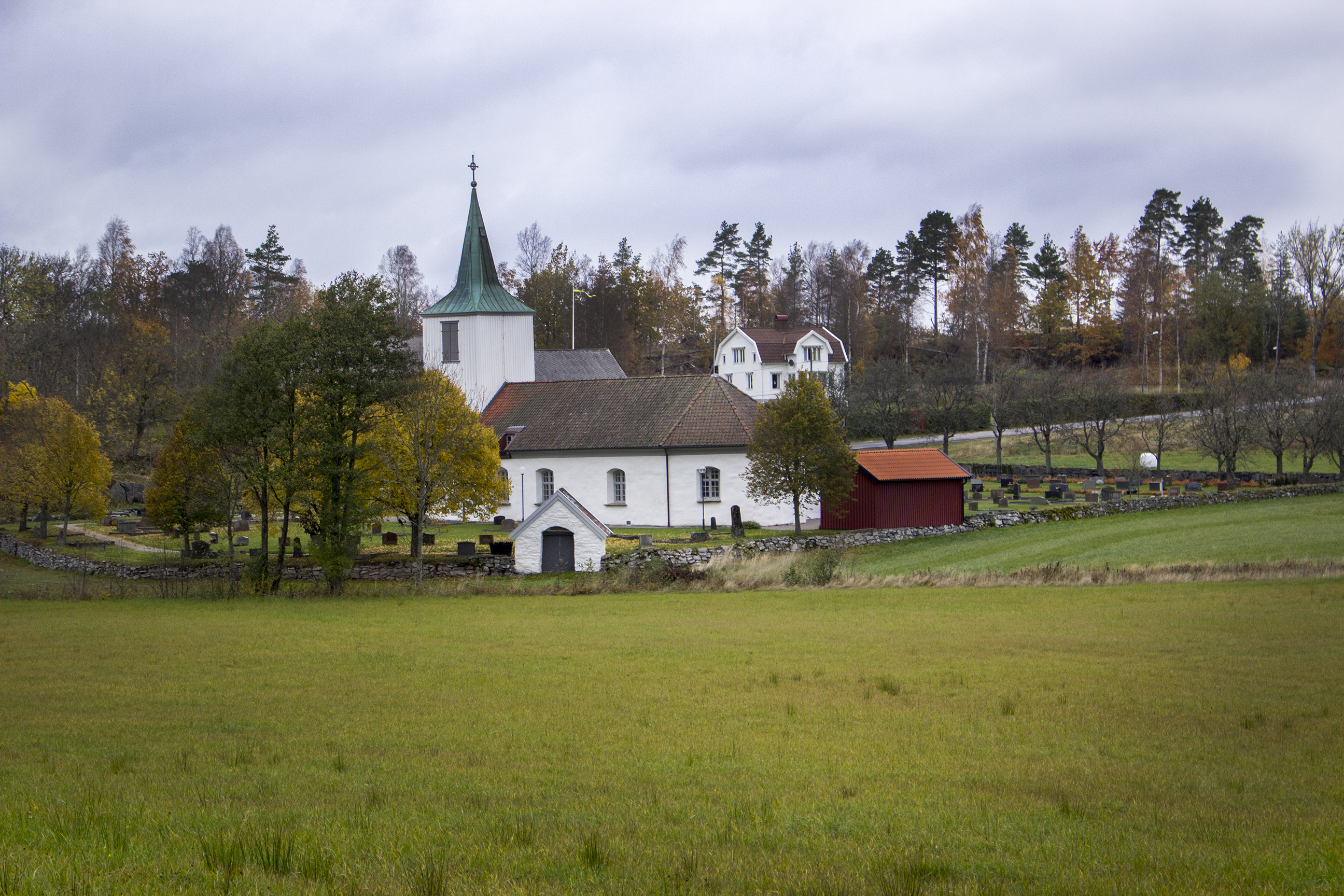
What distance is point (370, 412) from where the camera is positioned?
98.7 ft

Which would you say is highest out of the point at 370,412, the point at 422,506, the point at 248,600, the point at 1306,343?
the point at 1306,343

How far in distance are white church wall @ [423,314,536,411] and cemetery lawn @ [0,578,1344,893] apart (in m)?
29.4

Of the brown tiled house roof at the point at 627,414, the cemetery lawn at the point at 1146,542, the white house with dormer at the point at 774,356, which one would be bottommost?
the cemetery lawn at the point at 1146,542

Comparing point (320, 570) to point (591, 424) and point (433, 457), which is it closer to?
point (433, 457)

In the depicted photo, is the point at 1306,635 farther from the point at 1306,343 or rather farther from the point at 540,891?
the point at 1306,343

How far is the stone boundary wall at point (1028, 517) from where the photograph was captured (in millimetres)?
32531

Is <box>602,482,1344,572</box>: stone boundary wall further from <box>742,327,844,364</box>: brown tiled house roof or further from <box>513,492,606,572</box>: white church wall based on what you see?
<box>742,327,844,364</box>: brown tiled house roof

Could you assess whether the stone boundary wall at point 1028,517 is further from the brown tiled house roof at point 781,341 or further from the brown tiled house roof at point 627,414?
the brown tiled house roof at point 781,341

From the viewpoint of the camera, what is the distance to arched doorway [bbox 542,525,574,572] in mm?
31172

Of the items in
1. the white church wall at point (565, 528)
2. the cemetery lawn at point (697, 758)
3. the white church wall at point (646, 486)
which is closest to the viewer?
the cemetery lawn at point (697, 758)

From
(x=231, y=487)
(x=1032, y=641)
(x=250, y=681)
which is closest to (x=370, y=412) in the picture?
(x=231, y=487)

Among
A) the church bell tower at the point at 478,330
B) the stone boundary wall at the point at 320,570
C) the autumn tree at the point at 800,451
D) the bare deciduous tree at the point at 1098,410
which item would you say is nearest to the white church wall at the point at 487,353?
the church bell tower at the point at 478,330

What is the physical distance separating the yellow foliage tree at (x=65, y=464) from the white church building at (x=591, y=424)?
14509 millimetres

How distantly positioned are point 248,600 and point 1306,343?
6654 cm
